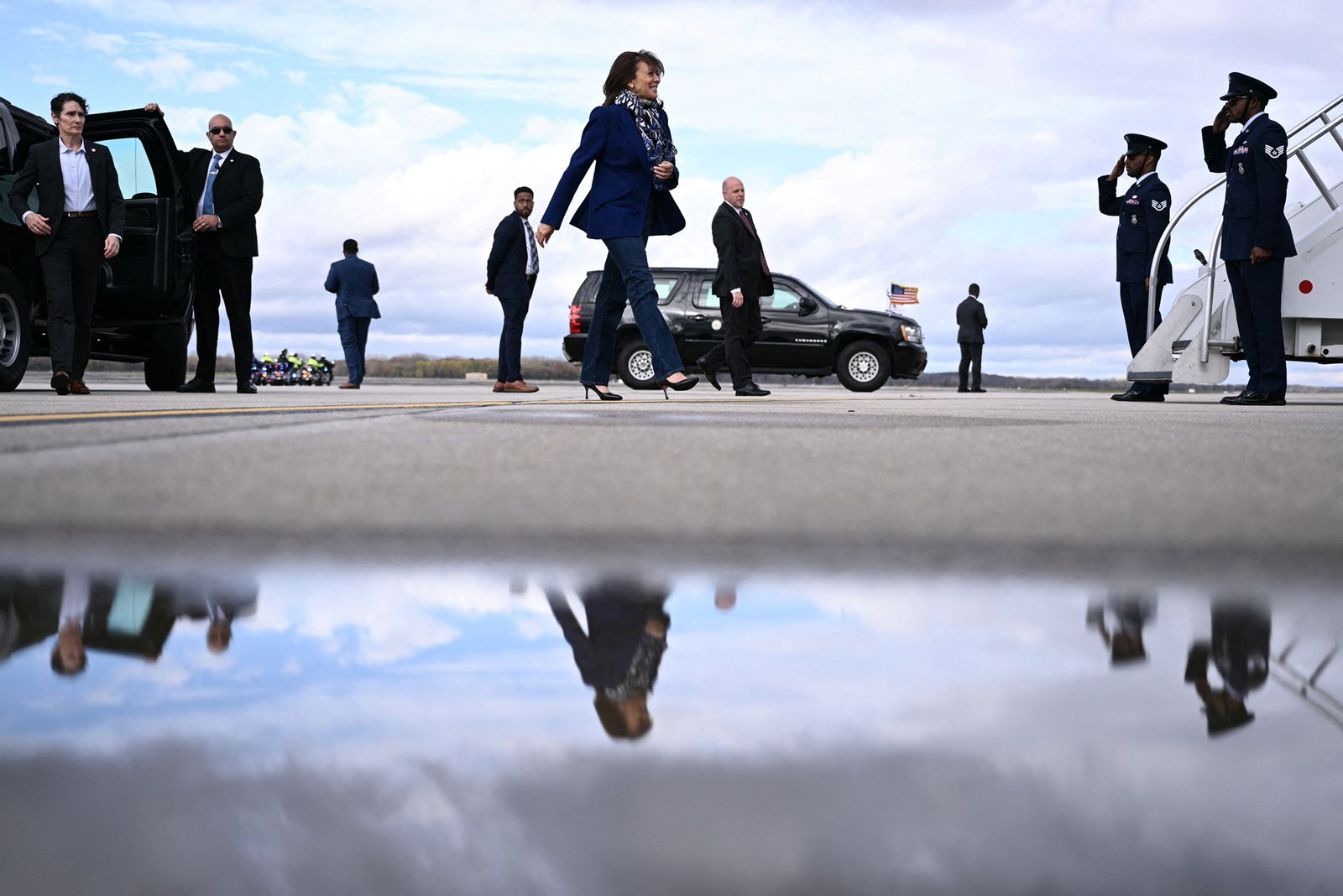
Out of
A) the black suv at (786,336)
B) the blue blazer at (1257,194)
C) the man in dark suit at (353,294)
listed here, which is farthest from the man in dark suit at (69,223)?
the black suv at (786,336)

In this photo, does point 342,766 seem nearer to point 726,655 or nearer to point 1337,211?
point 726,655

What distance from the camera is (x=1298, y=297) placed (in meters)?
9.56

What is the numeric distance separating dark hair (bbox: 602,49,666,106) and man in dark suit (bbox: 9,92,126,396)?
3696 mm

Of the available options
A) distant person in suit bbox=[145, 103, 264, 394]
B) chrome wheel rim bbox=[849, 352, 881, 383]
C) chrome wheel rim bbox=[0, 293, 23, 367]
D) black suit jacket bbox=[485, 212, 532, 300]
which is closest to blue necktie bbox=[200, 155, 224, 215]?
distant person in suit bbox=[145, 103, 264, 394]

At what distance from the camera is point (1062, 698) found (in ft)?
4.26

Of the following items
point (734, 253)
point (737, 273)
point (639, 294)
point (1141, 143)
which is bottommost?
point (639, 294)

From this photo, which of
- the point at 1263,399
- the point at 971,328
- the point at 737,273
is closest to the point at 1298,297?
the point at 1263,399

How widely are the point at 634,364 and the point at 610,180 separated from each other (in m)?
10.9

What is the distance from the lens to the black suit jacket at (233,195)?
10.1 meters

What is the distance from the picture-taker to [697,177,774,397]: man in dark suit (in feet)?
33.4

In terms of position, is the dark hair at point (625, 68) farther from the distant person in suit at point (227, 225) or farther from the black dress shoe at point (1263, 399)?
the black dress shoe at point (1263, 399)

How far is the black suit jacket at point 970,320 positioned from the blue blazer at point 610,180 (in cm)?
1704

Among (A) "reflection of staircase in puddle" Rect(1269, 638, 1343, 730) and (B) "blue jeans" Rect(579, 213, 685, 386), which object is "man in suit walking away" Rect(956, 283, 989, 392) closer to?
(B) "blue jeans" Rect(579, 213, 685, 386)

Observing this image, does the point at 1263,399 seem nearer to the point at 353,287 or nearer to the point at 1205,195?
the point at 1205,195
